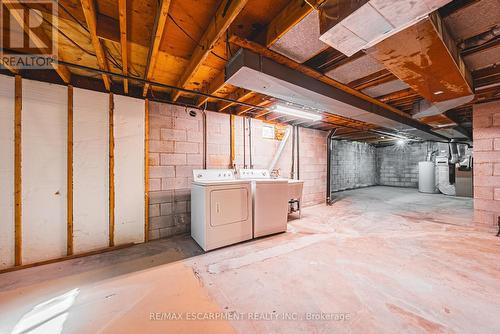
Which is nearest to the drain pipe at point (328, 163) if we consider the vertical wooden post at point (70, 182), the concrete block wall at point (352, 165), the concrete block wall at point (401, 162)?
the concrete block wall at point (352, 165)

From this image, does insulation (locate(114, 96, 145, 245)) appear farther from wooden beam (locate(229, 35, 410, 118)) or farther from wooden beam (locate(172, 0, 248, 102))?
wooden beam (locate(229, 35, 410, 118))

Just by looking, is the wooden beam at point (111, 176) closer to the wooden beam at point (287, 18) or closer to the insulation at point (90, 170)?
the insulation at point (90, 170)

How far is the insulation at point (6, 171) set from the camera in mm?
2037

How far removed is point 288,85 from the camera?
203cm

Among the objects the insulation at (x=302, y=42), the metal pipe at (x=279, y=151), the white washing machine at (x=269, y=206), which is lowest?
the white washing machine at (x=269, y=206)

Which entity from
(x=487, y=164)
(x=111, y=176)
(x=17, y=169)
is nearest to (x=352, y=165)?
(x=487, y=164)

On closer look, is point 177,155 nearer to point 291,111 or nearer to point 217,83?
point 217,83

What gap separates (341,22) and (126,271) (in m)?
2.92

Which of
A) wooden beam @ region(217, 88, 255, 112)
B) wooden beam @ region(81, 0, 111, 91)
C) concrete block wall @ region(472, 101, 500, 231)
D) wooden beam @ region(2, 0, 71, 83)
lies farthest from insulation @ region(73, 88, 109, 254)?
concrete block wall @ region(472, 101, 500, 231)

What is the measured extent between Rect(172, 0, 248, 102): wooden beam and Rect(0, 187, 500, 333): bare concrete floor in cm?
217

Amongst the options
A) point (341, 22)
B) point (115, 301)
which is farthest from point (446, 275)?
point (115, 301)

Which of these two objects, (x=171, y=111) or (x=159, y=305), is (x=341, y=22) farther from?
(x=171, y=111)

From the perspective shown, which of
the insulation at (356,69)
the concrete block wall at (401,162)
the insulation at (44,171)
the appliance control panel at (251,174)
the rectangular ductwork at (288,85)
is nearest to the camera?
the rectangular ductwork at (288,85)

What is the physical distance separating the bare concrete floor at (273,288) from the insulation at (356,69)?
218cm
